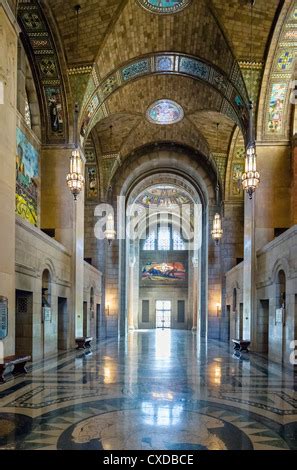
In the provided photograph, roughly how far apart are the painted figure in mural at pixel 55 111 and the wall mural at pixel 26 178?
1.17 meters

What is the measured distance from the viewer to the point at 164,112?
21281 mm

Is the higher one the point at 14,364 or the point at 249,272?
the point at 249,272

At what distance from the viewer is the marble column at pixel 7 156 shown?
8.71 metres

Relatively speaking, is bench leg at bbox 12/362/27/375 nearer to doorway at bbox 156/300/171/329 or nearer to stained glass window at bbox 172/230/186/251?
doorway at bbox 156/300/171/329

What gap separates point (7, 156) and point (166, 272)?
3407cm

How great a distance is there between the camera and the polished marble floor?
187 inches

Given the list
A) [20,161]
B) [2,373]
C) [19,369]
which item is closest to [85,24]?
[20,161]

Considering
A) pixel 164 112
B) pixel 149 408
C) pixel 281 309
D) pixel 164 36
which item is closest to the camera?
pixel 149 408

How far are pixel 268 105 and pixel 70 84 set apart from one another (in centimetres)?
669

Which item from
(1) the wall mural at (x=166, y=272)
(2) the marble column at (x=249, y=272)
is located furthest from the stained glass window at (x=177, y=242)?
(2) the marble column at (x=249, y=272)

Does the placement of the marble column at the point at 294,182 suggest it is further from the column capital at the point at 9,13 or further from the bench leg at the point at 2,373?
the bench leg at the point at 2,373

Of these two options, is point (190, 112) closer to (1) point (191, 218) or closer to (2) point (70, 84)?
(2) point (70, 84)

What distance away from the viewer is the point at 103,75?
15797 mm

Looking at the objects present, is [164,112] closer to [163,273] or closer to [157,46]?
[157,46]
